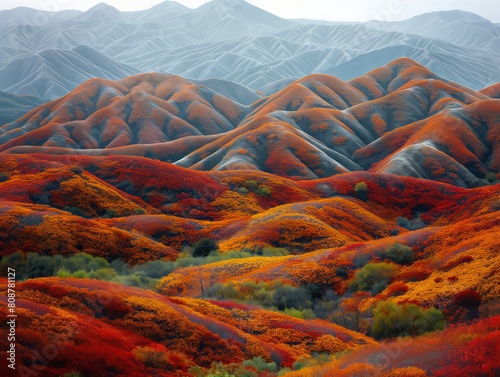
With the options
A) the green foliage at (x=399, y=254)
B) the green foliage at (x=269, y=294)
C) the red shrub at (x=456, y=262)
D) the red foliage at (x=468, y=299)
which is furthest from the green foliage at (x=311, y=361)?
the green foliage at (x=399, y=254)

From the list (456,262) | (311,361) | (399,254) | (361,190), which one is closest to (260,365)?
(311,361)

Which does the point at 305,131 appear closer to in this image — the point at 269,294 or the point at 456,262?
the point at 269,294

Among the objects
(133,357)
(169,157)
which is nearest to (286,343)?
(133,357)

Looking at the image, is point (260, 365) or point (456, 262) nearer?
point (260, 365)

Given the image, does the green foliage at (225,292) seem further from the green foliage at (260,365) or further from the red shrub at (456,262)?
the red shrub at (456,262)

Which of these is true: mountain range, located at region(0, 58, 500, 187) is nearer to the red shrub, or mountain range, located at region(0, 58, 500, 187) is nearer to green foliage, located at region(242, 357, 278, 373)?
the red shrub

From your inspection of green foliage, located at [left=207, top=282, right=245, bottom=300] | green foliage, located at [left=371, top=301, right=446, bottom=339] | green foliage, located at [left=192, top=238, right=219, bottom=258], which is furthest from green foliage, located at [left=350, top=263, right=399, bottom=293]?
green foliage, located at [left=192, top=238, right=219, bottom=258]

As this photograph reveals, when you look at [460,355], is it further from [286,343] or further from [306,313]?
[306,313]
